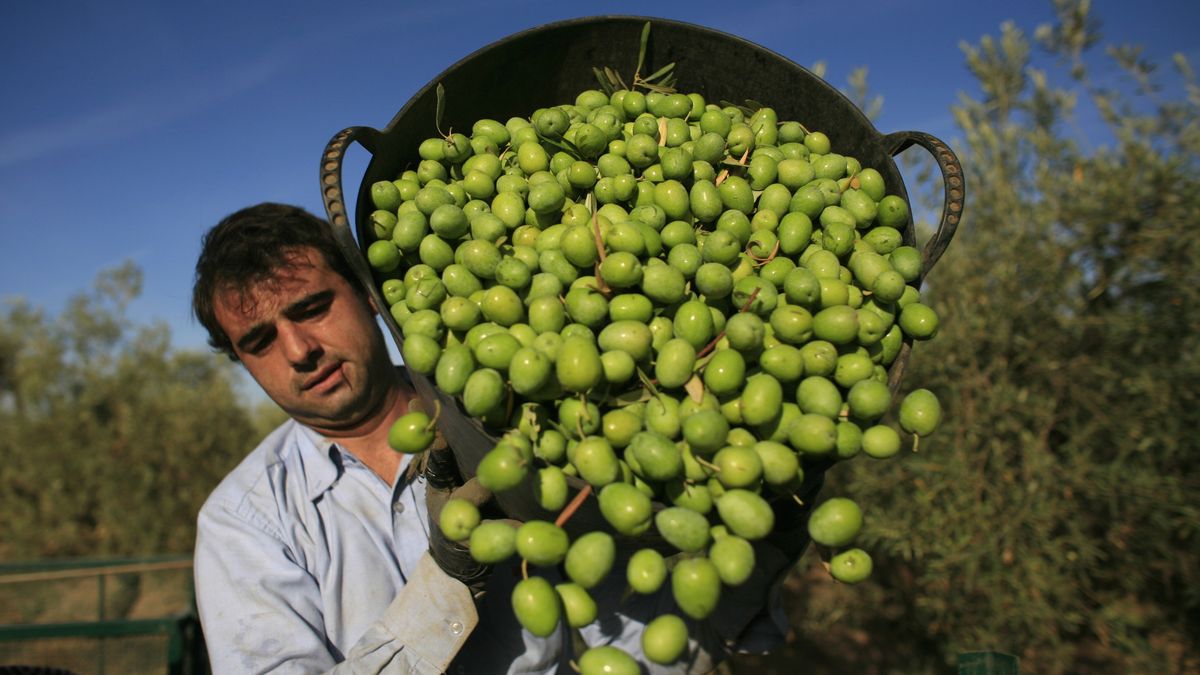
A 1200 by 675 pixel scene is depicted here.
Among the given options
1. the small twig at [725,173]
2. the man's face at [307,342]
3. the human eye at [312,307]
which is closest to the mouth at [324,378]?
the man's face at [307,342]

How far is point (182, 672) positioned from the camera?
402cm

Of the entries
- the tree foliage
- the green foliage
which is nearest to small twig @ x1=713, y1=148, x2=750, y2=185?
the tree foliage

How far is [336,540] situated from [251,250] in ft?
4.49

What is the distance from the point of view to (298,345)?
2.80m

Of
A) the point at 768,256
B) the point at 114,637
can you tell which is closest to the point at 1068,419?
the point at 768,256

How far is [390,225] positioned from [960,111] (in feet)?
19.2

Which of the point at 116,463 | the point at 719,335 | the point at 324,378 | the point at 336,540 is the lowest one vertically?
the point at 116,463

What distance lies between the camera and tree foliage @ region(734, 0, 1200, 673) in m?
4.22

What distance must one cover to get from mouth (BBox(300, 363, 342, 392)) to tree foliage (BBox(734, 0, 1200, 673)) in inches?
150

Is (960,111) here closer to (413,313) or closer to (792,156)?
(792,156)

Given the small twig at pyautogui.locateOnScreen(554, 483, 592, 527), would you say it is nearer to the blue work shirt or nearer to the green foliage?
the blue work shirt

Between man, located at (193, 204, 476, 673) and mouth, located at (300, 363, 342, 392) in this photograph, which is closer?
man, located at (193, 204, 476, 673)

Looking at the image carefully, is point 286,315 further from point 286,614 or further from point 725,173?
point 725,173

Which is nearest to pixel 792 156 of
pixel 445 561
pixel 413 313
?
pixel 413 313
